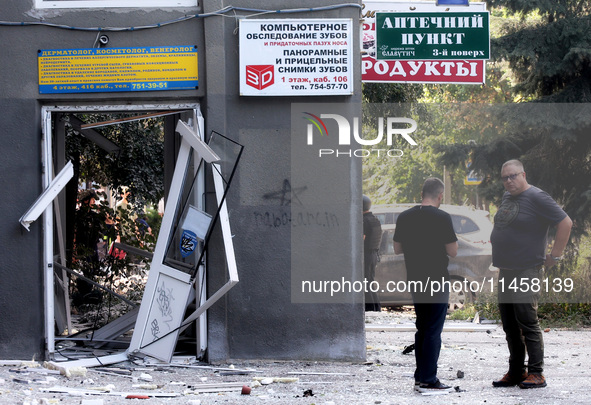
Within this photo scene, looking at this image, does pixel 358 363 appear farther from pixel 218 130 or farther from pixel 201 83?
pixel 201 83

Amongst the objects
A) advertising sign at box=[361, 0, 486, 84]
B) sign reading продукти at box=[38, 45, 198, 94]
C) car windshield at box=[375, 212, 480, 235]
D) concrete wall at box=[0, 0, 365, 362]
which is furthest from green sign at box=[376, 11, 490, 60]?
car windshield at box=[375, 212, 480, 235]

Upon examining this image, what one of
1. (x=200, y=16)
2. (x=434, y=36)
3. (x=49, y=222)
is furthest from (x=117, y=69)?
(x=434, y=36)

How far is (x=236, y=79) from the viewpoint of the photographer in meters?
7.57

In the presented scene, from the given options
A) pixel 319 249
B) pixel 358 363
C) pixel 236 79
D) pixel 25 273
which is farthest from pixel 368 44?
pixel 25 273

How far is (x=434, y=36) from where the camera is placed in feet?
26.9

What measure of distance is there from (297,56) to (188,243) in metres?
2.11

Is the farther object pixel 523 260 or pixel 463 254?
pixel 463 254

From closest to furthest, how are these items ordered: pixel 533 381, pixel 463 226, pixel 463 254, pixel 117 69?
pixel 533 381, pixel 117 69, pixel 463 226, pixel 463 254

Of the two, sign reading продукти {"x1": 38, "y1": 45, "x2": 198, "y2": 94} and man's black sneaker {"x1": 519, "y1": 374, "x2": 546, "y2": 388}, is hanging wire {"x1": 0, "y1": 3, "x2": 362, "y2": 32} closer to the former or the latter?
sign reading продукти {"x1": 38, "y1": 45, "x2": 198, "y2": 94}

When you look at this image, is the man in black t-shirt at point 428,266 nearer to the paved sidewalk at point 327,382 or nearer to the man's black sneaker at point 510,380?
the paved sidewalk at point 327,382

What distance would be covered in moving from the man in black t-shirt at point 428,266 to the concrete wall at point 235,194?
1304 millimetres

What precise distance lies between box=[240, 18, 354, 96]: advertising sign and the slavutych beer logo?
1.48 metres

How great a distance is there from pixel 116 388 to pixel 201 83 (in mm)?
2996

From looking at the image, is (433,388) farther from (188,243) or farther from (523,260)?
(188,243)
